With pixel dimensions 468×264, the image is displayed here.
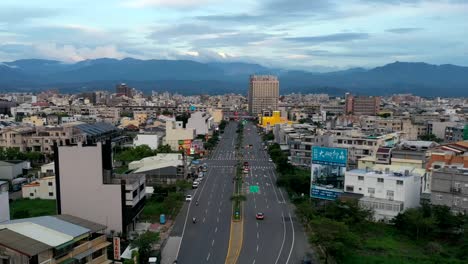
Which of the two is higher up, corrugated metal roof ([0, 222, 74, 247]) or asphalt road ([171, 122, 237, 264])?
corrugated metal roof ([0, 222, 74, 247])

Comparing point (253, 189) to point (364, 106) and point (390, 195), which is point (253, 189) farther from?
point (364, 106)

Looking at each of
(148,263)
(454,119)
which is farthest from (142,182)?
(454,119)

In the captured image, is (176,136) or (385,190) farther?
(176,136)

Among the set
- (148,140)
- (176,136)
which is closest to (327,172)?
(148,140)

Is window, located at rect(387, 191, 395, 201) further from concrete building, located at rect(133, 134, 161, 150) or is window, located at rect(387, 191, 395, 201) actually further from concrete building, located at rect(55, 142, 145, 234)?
concrete building, located at rect(133, 134, 161, 150)

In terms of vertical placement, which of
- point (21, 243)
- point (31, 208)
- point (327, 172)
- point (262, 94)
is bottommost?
point (31, 208)

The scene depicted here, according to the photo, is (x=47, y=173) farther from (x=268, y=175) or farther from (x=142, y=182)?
(x=268, y=175)

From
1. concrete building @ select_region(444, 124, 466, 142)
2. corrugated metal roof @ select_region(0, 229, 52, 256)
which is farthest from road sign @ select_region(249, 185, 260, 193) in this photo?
concrete building @ select_region(444, 124, 466, 142)
